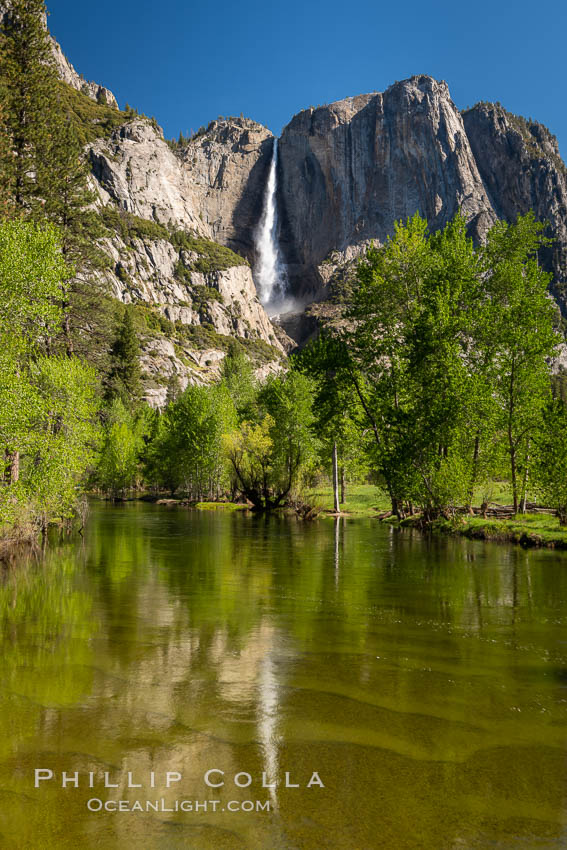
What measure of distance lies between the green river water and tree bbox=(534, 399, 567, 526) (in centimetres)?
1115

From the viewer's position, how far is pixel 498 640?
428 inches

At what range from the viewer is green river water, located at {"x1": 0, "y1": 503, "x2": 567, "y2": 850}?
4.99m

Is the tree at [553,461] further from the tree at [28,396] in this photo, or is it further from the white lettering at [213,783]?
the white lettering at [213,783]

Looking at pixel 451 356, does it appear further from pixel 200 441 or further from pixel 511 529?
pixel 200 441

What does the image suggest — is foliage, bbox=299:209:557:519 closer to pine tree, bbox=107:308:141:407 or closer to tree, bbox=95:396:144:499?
tree, bbox=95:396:144:499

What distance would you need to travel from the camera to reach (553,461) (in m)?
26.3

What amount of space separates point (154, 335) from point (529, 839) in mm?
152910

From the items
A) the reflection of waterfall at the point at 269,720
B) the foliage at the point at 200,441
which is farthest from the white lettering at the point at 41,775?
the foliage at the point at 200,441

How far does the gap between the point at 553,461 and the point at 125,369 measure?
89.6 m

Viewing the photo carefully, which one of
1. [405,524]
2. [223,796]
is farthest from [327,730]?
[405,524]

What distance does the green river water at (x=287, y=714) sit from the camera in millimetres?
4992

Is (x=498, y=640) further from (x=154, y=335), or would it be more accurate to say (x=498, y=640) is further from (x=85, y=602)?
(x=154, y=335)

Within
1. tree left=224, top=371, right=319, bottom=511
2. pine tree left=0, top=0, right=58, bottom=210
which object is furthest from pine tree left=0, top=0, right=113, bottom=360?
tree left=224, top=371, right=319, bottom=511

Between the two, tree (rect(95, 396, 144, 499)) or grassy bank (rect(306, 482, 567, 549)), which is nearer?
grassy bank (rect(306, 482, 567, 549))
